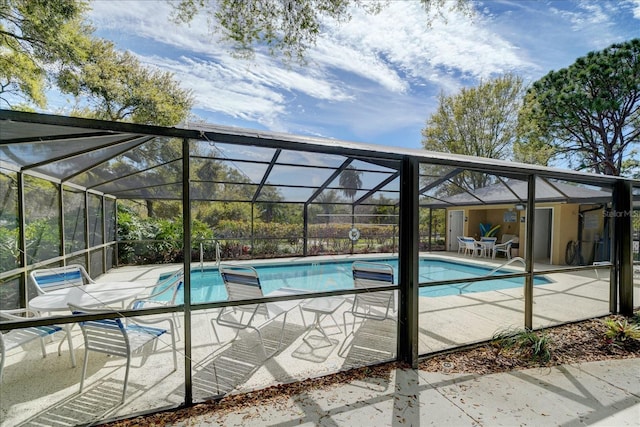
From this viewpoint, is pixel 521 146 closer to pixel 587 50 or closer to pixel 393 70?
pixel 587 50

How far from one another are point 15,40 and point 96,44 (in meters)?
2.92

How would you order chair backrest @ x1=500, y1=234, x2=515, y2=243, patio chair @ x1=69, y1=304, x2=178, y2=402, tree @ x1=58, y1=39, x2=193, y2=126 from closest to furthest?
patio chair @ x1=69, y1=304, x2=178, y2=402, tree @ x1=58, y1=39, x2=193, y2=126, chair backrest @ x1=500, y1=234, x2=515, y2=243

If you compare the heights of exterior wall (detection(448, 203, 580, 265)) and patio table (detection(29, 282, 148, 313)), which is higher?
exterior wall (detection(448, 203, 580, 265))

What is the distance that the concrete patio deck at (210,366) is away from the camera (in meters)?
2.49

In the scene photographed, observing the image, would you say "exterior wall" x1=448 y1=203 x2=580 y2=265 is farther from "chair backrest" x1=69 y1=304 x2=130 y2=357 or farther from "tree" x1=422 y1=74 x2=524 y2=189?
"chair backrest" x1=69 y1=304 x2=130 y2=357

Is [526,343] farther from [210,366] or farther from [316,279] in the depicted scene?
[316,279]

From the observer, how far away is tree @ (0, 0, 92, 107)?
872cm

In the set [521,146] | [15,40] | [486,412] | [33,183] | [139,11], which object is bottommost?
[486,412]

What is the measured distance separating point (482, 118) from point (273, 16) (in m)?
17.1

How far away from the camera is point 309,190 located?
320 inches

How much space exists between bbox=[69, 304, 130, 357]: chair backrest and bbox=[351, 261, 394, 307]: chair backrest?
240 cm

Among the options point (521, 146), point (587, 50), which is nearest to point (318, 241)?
point (521, 146)

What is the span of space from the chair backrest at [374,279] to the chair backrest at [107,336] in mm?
2399

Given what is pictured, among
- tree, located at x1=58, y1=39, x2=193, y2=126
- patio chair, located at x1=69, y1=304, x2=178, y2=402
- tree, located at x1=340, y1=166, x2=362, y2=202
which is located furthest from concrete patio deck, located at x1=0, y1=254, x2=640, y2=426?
tree, located at x1=58, y1=39, x2=193, y2=126
